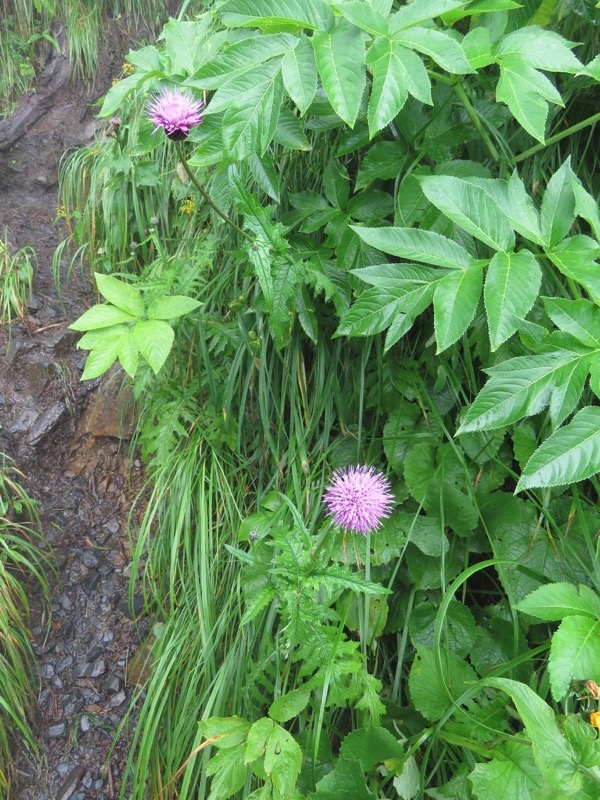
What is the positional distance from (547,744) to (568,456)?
0.43m

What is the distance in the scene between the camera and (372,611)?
1.33m

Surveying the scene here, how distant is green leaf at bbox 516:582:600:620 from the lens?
96 cm

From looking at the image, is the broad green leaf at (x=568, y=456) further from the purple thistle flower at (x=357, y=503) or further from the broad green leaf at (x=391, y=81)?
the broad green leaf at (x=391, y=81)

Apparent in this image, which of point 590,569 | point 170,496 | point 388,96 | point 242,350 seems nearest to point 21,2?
point 242,350

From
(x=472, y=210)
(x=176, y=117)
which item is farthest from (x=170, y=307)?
(x=472, y=210)

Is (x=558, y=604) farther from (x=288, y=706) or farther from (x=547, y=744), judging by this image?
(x=288, y=706)

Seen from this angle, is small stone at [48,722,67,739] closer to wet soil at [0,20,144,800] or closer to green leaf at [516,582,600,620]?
wet soil at [0,20,144,800]

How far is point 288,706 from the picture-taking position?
111 cm

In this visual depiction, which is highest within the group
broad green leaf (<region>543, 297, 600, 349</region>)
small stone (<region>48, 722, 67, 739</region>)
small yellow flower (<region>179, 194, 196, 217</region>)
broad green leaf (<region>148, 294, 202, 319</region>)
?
broad green leaf (<region>543, 297, 600, 349</region>)

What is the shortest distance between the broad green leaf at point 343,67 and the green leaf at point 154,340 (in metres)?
0.57

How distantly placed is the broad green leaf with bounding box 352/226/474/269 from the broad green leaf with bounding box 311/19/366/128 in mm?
207

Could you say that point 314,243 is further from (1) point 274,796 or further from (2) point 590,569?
(1) point 274,796

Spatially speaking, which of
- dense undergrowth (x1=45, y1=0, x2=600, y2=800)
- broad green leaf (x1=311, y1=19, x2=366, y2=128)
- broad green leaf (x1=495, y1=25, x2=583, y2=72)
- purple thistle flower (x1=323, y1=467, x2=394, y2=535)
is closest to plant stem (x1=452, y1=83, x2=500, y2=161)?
dense undergrowth (x1=45, y1=0, x2=600, y2=800)

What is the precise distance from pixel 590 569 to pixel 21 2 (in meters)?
3.92
